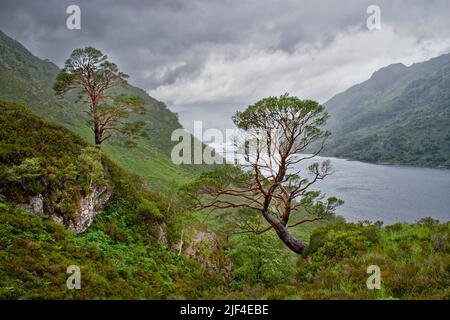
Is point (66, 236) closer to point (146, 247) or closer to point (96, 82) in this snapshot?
point (146, 247)

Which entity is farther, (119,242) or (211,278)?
(211,278)

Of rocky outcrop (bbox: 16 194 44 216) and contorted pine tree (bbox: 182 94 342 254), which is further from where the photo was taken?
contorted pine tree (bbox: 182 94 342 254)

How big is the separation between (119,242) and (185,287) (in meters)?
5.09

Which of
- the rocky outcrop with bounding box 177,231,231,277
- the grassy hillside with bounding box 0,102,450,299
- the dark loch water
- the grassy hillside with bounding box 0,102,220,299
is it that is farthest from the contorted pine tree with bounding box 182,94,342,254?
the dark loch water

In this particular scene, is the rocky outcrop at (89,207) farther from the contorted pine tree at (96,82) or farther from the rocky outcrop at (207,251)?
the rocky outcrop at (207,251)

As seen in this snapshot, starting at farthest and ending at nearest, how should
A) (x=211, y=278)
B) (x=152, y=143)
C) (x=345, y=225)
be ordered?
(x=152, y=143), (x=211, y=278), (x=345, y=225)

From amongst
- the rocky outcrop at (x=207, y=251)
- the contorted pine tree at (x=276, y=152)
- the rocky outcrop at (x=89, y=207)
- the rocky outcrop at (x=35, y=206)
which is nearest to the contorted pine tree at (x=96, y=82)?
the rocky outcrop at (x=89, y=207)

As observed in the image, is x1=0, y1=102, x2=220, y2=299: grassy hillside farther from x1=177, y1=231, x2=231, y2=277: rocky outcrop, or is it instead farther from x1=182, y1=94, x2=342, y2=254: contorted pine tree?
x1=182, y1=94, x2=342, y2=254: contorted pine tree

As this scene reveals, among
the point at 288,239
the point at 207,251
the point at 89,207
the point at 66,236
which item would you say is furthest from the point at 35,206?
the point at 207,251
